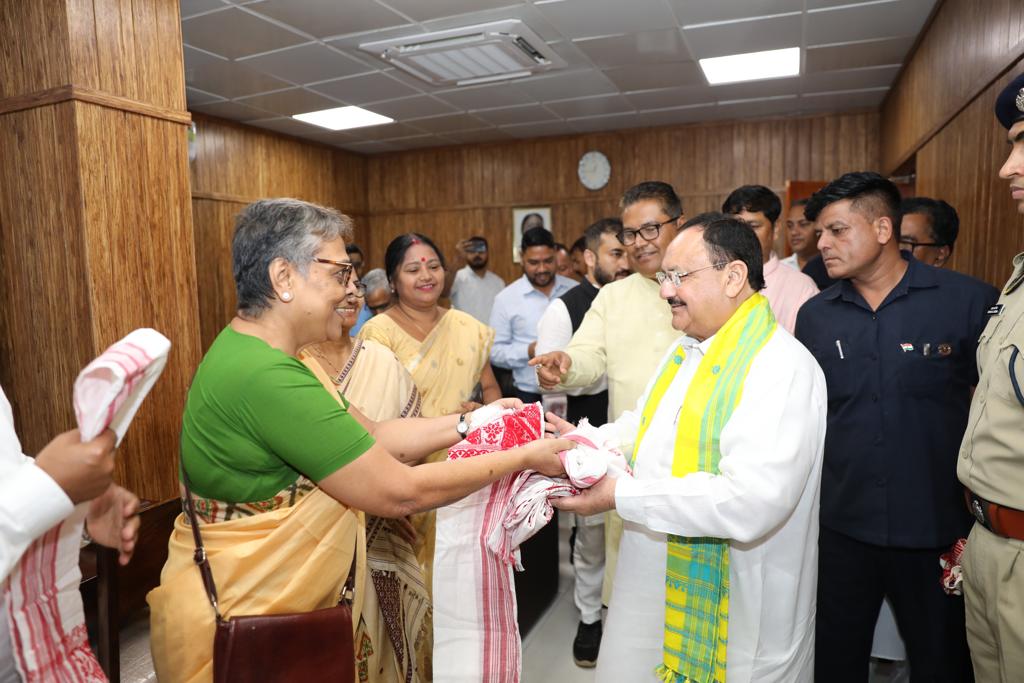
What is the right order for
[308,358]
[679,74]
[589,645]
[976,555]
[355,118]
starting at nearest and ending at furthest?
1. [976,555]
2. [308,358]
3. [589,645]
4. [679,74]
5. [355,118]

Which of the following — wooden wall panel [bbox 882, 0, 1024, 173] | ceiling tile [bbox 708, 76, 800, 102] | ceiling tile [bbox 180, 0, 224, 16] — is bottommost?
wooden wall panel [bbox 882, 0, 1024, 173]

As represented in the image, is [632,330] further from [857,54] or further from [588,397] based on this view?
[857,54]

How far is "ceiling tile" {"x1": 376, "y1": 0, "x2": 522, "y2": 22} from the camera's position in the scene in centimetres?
403

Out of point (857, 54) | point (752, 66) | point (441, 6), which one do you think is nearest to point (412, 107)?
point (441, 6)

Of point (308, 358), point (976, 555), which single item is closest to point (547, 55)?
point (308, 358)

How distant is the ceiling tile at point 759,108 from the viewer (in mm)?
6547

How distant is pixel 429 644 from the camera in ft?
7.45

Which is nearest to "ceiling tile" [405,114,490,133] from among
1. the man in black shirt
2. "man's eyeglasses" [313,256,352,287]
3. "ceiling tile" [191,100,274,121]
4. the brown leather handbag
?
"ceiling tile" [191,100,274,121]

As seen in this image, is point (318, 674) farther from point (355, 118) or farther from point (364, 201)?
point (364, 201)

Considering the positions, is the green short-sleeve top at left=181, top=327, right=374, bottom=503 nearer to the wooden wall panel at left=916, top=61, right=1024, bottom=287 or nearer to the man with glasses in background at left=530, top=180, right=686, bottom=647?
the man with glasses in background at left=530, top=180, right=686, bottom=647

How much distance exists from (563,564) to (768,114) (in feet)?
Result: 18.7

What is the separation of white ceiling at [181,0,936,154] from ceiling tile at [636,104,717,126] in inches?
0.9

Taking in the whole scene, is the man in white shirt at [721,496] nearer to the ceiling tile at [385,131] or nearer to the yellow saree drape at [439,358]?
the yellow saree drape at [439,358]

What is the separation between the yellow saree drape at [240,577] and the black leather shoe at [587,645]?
1.69 meters
